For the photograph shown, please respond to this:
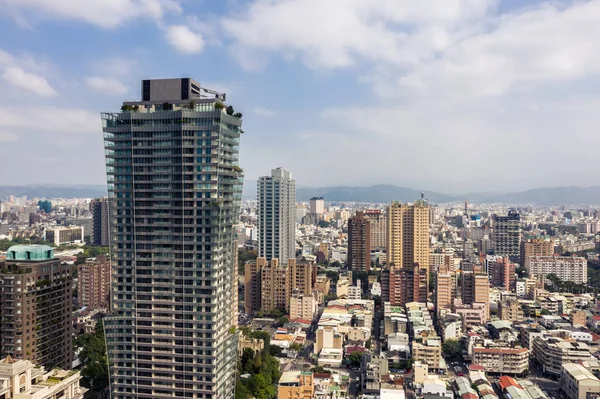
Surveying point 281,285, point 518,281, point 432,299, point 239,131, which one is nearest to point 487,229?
point 518,281

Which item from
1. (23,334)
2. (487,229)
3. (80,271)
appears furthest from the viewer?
(487,229)

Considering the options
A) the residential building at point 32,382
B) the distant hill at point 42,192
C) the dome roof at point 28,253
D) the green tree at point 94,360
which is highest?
the distant hill at point 42,192

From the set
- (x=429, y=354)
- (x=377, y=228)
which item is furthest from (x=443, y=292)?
(x=377, y=228)

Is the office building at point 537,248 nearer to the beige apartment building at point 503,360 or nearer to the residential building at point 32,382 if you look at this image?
the beige apartment building at point 503,360

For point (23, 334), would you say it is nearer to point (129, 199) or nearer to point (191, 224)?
point (129, 199)

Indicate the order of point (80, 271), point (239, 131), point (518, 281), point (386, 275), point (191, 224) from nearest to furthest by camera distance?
1. point (191, 224)
2. point (239, 131)
3. point (80, 271)
4. point (386, 275)
5. point (518, 281)

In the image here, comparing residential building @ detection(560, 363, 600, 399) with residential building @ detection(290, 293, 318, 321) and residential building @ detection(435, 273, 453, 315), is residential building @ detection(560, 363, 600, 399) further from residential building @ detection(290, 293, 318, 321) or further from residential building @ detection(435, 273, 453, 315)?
residential building @ detection(290, 293, 318, 321)

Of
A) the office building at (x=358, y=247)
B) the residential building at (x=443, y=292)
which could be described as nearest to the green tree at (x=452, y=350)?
the residential building at (x=443, y=292)
